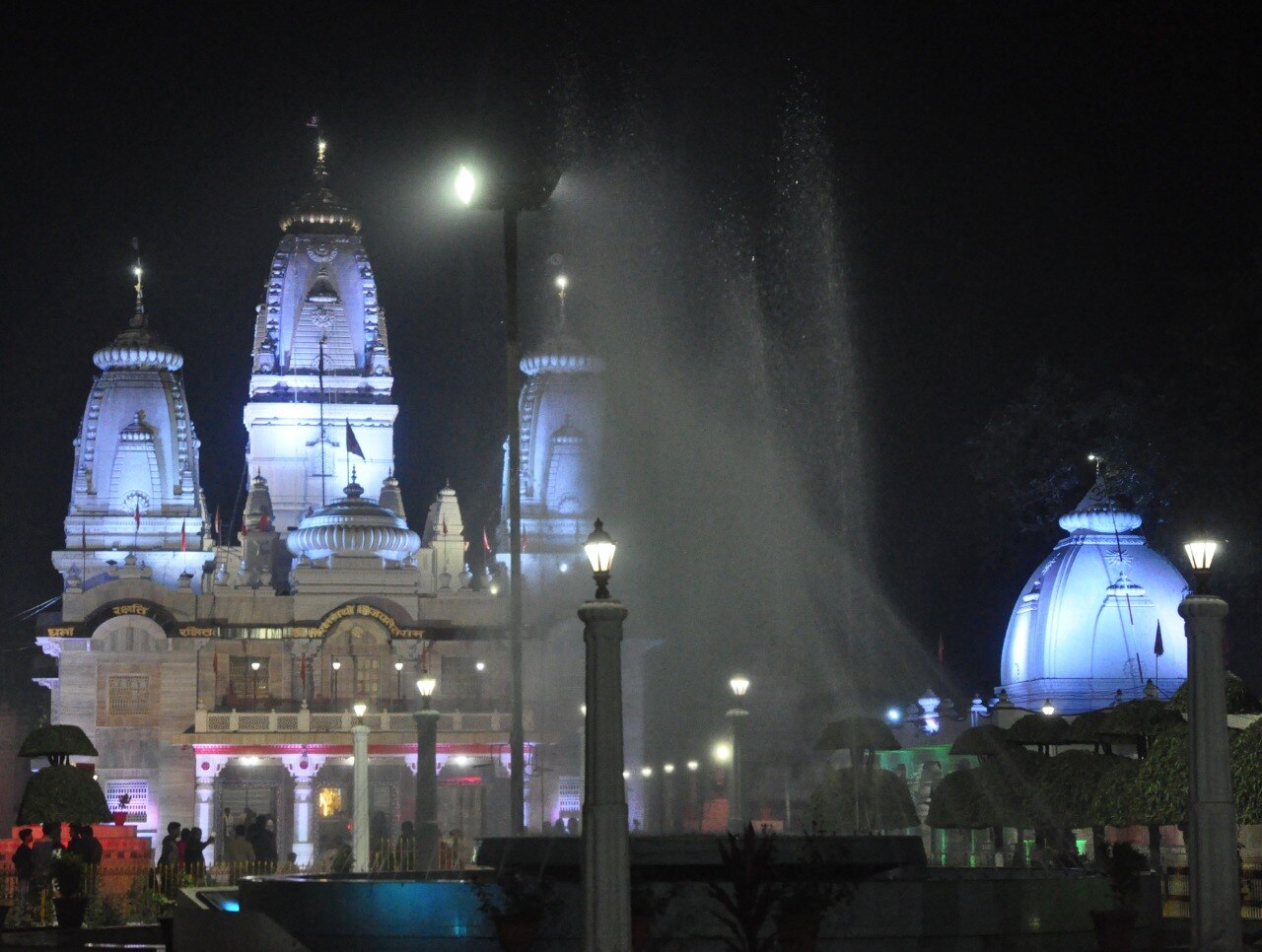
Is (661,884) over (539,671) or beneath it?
beneath

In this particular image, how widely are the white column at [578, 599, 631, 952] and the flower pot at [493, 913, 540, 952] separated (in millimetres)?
1668

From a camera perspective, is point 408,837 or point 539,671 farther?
point 539,671

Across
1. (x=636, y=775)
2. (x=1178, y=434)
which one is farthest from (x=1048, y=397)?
(x=636, y=775)

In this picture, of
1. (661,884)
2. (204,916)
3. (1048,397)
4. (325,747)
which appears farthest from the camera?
(325,747)

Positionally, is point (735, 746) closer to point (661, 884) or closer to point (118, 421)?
point (661, 884)

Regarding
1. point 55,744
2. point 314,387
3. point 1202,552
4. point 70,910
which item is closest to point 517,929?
point 1202,552

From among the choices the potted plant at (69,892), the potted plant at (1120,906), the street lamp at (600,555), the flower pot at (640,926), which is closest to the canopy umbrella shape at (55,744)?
the potted plant at (69,892)

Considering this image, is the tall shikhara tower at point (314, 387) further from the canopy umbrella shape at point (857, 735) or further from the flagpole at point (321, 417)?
the canopy umbrella shape at point (857, 735)

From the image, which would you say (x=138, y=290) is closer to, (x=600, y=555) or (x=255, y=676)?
(x=255, y=676)

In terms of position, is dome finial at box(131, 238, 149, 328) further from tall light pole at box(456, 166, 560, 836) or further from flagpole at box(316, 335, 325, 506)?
tall light pole at box(456, 166, 560, 836)

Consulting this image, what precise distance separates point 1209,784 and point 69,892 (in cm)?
1562

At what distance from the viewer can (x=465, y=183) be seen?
25188 millimetres

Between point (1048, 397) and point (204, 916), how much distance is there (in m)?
36.7

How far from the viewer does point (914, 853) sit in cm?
1992
